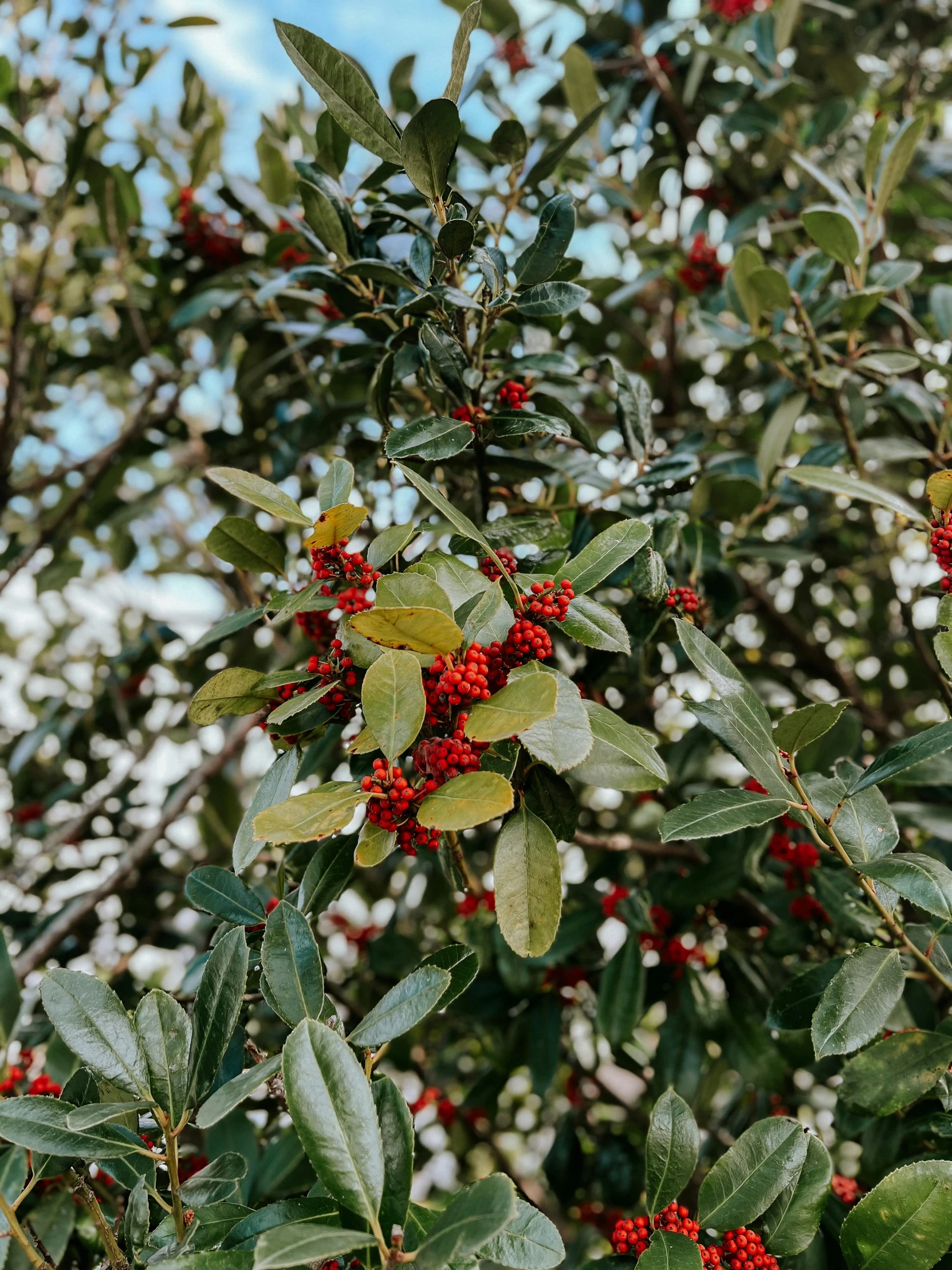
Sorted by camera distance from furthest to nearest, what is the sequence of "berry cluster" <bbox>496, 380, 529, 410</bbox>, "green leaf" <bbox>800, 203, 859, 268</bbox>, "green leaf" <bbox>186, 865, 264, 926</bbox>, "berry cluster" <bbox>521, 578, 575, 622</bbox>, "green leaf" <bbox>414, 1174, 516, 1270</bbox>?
"green leaf" <bbox>800, 203, 859, 268</bbox> → "berry cluster" <bbox>496, 380, 529, 410</bbox> → "green leaf" <bbox>186, 865, 264, 926</bbox> → "berry cluster" <bbox>521, 578, 575, 622</bbox> → "green leaf" <bbox>414, 1174, 516, 1270</bbox>

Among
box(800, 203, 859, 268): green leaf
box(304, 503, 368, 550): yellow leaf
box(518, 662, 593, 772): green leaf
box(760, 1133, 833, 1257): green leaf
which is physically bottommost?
box(760, 1133, 833, 1257): green leaf

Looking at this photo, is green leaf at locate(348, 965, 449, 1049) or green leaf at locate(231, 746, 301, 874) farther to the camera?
green leaf at locate(231, 746, 301, 874)

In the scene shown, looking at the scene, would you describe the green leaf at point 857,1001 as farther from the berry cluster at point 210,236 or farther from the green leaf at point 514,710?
the berry cluster at point 210,236

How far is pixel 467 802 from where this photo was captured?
2.68ft

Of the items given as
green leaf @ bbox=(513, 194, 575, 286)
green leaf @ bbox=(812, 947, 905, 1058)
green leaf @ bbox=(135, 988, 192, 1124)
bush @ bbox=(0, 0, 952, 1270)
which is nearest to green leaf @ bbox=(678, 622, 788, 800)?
bush @ bbox=(0, 0, 952, 1270)

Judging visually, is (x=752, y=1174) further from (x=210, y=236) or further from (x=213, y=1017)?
(x=210, y=236)

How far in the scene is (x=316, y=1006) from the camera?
35.0 inches

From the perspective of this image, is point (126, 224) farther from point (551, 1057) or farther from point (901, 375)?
point (551, 1057)

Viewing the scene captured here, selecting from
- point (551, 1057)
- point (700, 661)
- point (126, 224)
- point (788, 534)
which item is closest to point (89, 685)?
point (126, 224)

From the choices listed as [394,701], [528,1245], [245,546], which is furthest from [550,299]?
[528,1245]

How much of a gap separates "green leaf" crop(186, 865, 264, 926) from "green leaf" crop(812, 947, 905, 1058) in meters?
0.65

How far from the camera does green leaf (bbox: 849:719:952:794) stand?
98 cm

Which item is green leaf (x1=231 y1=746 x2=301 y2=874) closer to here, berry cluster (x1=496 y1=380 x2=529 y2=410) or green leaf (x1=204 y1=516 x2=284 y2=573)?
green leaf (x1=204 y1=516 x2=284 y2=573)

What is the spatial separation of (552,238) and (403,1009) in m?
0.96
